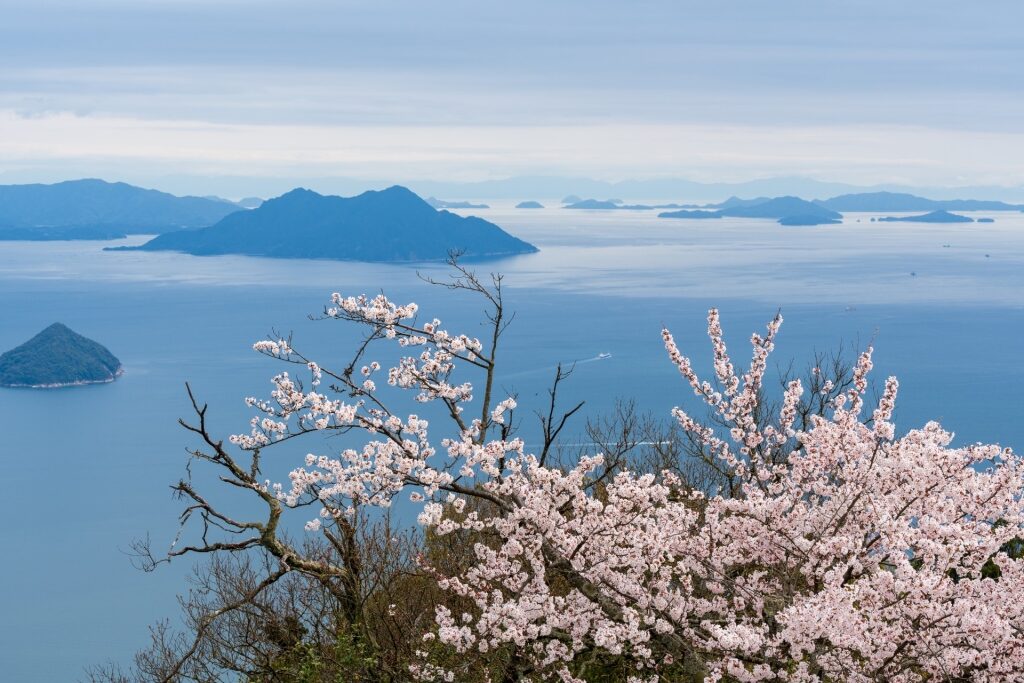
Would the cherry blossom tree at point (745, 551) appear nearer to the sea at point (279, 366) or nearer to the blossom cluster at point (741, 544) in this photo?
the blossom cluster at point (741, 544)

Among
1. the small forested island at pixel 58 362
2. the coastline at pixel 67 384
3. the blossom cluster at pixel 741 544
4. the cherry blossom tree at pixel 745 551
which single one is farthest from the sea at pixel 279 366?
the blossom cluster at pixel 741 544

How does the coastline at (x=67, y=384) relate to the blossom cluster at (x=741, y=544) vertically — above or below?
below

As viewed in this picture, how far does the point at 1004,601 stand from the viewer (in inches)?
257

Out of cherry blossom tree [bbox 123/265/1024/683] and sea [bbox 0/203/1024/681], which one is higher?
cherry blossom tree [bbox 123/265/1024/683]

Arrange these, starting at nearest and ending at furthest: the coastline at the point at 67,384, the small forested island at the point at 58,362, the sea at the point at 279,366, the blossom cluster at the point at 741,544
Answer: the blossom cluster at the point at 741,544 → the sea at the point at 279,366 → the coastline at the point at 67,384 → the small forested island at the point at 58,362

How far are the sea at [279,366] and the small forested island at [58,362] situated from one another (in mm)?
2398

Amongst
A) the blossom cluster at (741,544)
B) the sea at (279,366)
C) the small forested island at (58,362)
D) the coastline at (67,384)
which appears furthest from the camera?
the small forested island at (58,362)

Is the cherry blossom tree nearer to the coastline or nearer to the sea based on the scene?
the sea

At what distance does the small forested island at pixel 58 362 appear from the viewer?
115 m

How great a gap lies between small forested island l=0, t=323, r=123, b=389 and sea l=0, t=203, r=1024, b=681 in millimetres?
2398

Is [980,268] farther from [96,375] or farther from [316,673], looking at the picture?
[316,673]

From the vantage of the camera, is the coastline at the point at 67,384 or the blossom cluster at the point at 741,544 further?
the coastline at the point at 67,384

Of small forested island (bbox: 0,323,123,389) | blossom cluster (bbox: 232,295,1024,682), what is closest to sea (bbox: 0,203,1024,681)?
small forested island (bbox: 0,323,123,389)

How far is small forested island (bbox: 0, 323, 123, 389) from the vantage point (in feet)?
377
